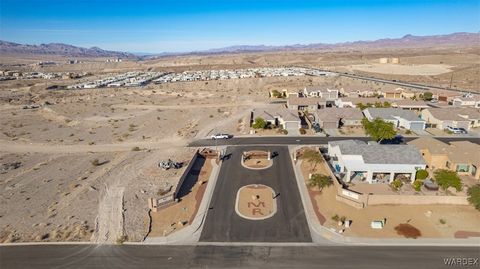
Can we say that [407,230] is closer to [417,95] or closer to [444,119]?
[444,119]

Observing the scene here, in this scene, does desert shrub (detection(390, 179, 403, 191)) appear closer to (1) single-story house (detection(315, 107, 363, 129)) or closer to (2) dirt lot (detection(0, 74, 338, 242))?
(1) single-story house (detection(315, 107, 363, 129))

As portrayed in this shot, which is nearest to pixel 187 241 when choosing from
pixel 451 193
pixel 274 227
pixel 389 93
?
pixel 274 227

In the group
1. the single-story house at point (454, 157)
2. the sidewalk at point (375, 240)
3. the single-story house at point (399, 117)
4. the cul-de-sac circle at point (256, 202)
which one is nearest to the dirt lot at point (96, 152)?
the cul-de-sac circle at point (256, 202)

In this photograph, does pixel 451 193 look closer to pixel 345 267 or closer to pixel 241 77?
pixel 345 267

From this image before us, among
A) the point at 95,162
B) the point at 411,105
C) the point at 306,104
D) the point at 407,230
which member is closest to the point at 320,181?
the point at 407,230

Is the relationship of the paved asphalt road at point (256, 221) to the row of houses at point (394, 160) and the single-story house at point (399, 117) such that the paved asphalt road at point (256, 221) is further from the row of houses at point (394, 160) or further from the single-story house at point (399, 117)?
the single-story house at point (399, 117)

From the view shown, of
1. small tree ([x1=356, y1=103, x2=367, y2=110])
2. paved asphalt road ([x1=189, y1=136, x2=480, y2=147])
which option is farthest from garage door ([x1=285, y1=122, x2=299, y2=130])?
small tree ([x1=356, y1=103, x2=367, y2=110])

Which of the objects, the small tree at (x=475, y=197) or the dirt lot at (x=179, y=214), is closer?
the dirt lot at (x=179, y=214)
